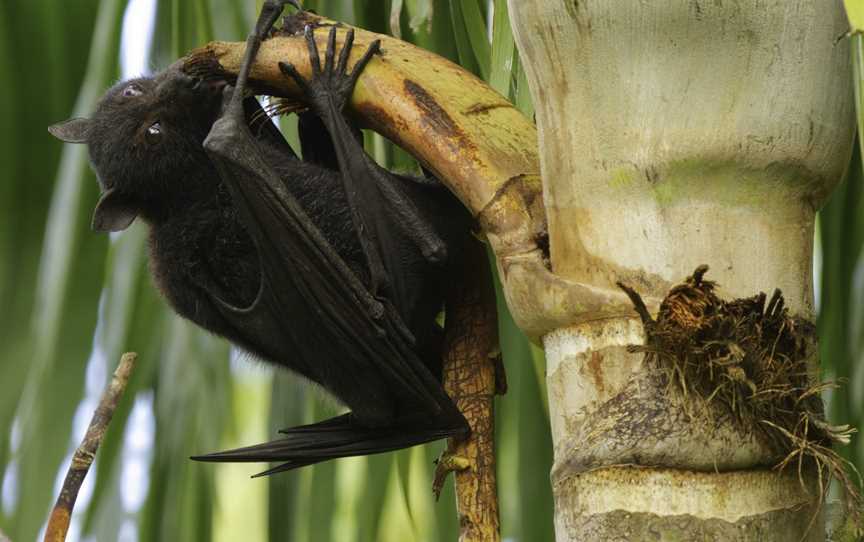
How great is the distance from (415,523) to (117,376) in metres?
1.35

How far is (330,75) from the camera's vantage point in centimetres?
230

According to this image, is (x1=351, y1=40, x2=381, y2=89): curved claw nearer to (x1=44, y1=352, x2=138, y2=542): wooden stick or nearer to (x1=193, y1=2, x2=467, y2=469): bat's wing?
(x1=193, y1=2, x2=467, y2=469): bat's wing

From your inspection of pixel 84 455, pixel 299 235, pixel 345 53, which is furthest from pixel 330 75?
pixel 84 455

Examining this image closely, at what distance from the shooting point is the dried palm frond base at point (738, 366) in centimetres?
146

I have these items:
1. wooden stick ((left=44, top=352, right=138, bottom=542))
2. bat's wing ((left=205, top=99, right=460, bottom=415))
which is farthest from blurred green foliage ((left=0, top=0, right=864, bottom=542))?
wooden stick ((left=44, top=352, right=138, bottom=542))

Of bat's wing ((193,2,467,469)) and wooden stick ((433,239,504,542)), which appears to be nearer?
wooden stick ((433,239,504,542))

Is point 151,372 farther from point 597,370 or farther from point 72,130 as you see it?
point 597,370

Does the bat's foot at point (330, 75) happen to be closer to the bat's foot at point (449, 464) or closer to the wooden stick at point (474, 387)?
the wooden stick at point (474, 387)

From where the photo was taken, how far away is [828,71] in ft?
4.89

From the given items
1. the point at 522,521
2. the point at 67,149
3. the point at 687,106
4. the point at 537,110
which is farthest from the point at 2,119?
the point at 687,106

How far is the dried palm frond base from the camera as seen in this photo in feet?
4.78

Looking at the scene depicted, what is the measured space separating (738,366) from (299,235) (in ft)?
3.84

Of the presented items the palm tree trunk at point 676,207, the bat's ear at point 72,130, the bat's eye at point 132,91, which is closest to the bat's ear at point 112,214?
the bat's ear at point 72,130

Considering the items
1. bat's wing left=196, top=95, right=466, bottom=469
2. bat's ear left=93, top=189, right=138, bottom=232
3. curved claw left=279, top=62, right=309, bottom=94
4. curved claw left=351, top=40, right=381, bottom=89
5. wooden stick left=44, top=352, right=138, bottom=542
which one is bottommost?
wooden stick left=44, top=352, right=138, bottom=542
